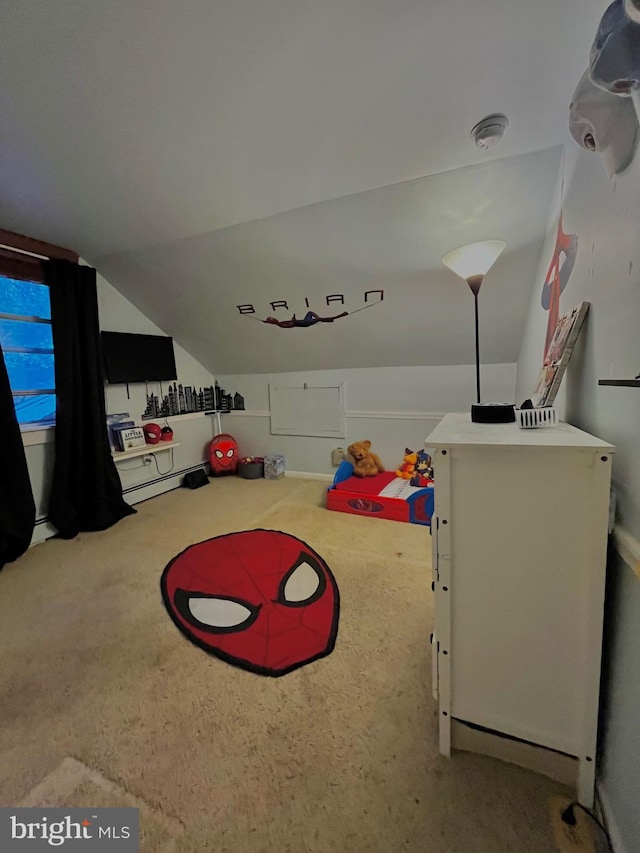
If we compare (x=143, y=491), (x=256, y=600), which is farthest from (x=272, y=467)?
(x=256, y=600)

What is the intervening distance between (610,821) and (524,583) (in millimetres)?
579

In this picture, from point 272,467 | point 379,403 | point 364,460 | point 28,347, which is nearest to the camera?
point 28,347

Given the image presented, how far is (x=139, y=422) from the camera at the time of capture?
3.30m

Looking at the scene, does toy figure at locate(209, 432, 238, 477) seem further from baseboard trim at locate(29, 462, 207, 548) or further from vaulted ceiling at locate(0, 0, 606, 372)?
vaulted ceiling at locate(0, 0, 606, 372)

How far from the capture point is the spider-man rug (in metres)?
1.47

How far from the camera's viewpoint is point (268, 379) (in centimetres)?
389

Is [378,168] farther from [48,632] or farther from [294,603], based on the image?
A: [48,632]

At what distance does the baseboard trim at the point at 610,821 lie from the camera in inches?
31.2

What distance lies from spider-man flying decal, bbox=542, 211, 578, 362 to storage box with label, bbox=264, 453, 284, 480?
2.79 meters

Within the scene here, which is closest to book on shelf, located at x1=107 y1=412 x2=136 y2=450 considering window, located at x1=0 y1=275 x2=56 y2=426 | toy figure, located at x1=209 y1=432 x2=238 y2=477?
window, located at x1=0 y1=275 x2=56 y2=426

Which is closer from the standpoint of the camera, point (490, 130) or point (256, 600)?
A: point (490, 130)

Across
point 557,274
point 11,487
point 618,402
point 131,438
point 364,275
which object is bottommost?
point 11,487

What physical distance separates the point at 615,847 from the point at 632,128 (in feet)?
5.49

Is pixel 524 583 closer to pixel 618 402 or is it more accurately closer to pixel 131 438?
pixel 618 402
